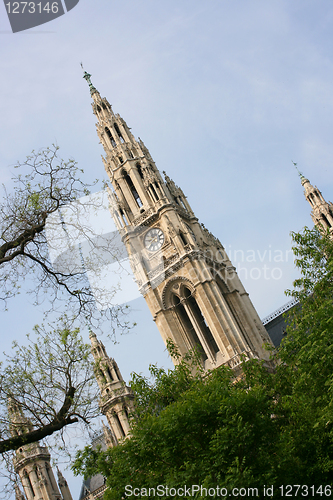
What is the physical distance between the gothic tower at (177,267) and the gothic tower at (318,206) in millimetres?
14526

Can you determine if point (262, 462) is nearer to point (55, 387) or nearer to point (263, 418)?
point (263, 418)

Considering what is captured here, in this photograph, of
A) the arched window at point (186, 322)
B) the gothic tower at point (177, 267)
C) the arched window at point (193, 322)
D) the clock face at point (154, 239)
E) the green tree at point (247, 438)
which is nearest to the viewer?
the green tree at point (247, 438)

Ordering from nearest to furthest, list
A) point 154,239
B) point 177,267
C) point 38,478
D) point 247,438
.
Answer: point 247,438 → point 177,267 → point 154,239 → point 38,478

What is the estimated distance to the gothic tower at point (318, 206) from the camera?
5956 centimetres

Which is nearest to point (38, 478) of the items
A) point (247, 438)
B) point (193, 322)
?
point (193, 322)

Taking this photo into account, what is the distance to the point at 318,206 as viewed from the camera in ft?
199

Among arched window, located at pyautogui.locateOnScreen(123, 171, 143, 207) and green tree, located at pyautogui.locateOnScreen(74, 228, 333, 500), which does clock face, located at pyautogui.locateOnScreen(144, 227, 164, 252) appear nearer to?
arched window, located at pyautogui.locateOnScreen(123, 171, 143, 207)

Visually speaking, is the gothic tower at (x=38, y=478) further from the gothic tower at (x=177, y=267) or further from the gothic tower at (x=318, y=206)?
the gothic tower at (x=318, y=206)

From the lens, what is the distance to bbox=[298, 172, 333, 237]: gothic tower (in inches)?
2345

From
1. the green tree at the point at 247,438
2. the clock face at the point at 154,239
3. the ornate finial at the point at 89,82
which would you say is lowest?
the green tree at the point at 247,438

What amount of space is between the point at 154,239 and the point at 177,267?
4066mm

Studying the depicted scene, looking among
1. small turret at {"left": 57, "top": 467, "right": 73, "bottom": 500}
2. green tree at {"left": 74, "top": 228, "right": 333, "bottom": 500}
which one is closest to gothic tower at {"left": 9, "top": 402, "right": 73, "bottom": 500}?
small turret at {"left": 57, "top": 467, "right": 73, "bottom": 500}

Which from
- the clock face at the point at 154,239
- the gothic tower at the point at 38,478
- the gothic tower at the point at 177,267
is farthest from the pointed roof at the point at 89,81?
the gothic tower at the point at 38,478

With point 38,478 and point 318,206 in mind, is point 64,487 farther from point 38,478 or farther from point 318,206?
point 318,206
